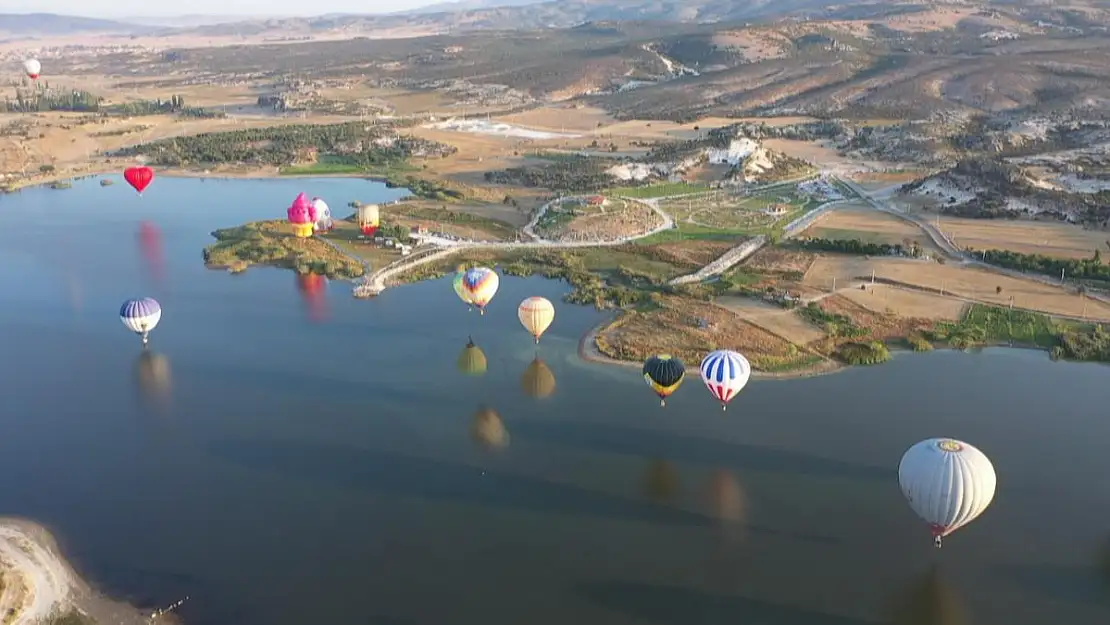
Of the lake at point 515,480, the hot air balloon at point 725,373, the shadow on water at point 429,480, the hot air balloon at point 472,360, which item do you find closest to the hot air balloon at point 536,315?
the lake at point 515,480

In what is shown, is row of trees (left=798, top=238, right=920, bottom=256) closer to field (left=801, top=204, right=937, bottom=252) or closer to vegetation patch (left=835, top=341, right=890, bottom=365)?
field (left=801, top=204, right=937, bottom=252)

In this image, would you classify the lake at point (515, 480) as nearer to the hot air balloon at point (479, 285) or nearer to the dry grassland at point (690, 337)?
the hot air balloon at point (479, 285)

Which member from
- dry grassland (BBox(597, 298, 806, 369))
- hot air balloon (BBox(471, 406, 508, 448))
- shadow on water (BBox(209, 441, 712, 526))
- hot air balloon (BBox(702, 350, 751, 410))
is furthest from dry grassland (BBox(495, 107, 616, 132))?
shadow on water (BBox(209, 441, 712, 526))

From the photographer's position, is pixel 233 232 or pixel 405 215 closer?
pixel 233 232

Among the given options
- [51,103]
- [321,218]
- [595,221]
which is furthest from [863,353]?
[51,103]

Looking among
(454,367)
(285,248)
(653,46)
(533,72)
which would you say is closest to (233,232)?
(285,248)

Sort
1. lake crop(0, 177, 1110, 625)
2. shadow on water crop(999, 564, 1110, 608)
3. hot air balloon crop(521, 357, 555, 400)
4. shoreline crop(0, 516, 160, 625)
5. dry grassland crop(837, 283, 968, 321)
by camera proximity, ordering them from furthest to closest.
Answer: dry grassland crop(837, 283, 968, 321) < hot air balloon crop(521, 357, 555, 400) < lake crop(0, 177, 1110, 625) < shadow on water crop(999, 564, 1110, 608) < shoreline crop(0, 516, 160, 625)

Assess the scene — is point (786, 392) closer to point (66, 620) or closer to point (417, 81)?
point (66, 620)
